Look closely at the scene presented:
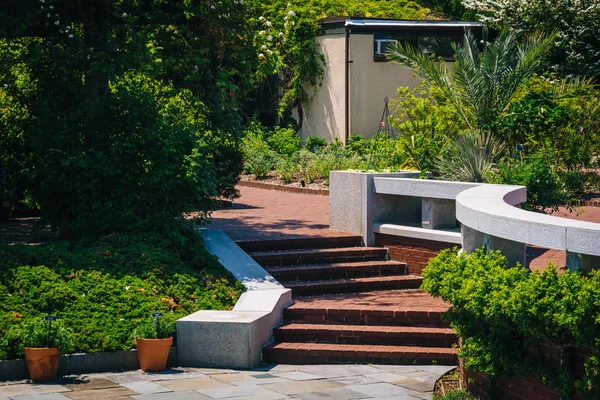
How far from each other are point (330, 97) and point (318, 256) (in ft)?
51.6

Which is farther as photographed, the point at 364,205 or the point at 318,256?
the point at 364,205

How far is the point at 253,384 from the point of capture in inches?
359

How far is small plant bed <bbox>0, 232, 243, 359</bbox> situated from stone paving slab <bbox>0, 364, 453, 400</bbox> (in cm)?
60

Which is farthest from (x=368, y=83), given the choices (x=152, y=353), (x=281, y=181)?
(x=152, y=353)

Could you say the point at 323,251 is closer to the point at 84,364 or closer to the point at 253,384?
the point at 253,384

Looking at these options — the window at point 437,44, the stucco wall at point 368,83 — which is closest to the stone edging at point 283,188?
the stucco wall at point 368,83

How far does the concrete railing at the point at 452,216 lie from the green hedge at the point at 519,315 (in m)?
0.25

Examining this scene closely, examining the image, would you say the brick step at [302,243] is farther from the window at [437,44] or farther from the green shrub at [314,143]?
the window at [437,44]

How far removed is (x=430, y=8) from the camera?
3569 centimetres

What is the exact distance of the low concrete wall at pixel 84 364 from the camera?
9.30 metres

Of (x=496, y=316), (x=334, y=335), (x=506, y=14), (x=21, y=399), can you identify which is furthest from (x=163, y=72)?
(x=506, y=14)

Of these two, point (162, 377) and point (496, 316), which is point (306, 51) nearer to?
point (162, 377)

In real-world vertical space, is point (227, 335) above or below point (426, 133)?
below

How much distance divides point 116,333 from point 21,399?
169 centimetres
